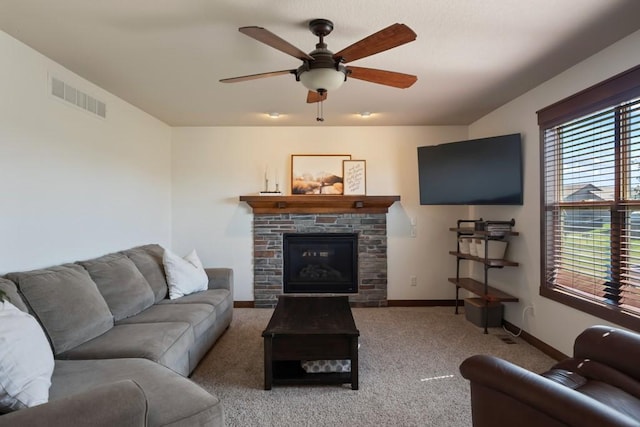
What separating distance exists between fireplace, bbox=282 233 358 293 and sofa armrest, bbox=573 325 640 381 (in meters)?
2.74

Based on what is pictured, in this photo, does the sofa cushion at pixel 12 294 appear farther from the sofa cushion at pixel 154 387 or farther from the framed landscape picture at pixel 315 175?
the framed landscape picture at pixel 315 175

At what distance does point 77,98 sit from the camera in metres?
2.67

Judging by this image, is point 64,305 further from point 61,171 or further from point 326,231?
point 326,231

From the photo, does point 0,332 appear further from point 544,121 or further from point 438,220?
point 438,220

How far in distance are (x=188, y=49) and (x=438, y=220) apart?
11.4ft

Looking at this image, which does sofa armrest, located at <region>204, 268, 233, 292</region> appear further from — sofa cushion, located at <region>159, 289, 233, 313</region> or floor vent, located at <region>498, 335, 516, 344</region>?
floor vent, located at <region>498, 335, 516, 344</region>

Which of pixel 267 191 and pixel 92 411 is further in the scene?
pixel 267 191

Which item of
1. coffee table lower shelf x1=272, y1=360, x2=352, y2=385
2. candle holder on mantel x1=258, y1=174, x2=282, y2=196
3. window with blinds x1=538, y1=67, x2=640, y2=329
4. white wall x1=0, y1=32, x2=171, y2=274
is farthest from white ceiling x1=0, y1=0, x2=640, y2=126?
coffee table lower shelf x1=272, y1=360, x2=352, y2=385

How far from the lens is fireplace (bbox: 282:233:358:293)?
430cm

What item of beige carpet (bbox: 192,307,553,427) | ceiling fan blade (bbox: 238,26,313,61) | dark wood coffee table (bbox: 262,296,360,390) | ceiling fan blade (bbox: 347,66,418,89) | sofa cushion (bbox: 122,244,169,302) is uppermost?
ceiling fan blade (bbox: 347,66,418,89)

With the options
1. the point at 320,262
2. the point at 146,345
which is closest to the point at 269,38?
the point at 146,345

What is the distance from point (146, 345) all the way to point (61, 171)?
158 centimetres

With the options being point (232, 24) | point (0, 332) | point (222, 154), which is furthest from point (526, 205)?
point (0, 332)

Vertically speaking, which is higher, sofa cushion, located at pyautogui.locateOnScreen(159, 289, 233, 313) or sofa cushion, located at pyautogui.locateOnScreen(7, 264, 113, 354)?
sofa cushion, located at pyautogui.locateOnScreen(7, 264, 113, 354)
